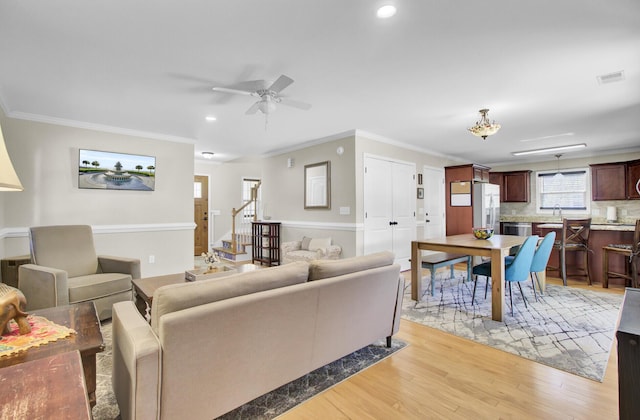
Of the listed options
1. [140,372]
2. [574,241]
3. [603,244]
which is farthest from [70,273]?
[603,244]

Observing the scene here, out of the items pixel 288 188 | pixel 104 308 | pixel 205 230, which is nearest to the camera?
pixel 104 308

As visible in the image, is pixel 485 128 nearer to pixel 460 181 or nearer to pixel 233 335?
pixel 460 181

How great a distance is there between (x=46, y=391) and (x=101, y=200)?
427 centimetres

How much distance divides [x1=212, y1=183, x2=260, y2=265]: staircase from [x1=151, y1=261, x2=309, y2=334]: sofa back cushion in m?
5.12

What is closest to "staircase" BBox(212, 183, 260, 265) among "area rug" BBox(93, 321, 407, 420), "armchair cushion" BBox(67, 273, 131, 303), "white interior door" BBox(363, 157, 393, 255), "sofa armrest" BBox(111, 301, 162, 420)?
"white interior door" BBox(363, 157, 393, 255)

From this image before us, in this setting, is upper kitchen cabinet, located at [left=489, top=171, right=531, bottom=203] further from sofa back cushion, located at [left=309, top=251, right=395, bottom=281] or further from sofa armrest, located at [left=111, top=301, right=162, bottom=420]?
sofa armrest, located at [left=111, top=301, right=162, bottom=420]

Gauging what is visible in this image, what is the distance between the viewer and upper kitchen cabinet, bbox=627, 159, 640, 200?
5477mm

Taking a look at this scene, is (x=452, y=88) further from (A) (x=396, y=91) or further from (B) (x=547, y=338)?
(B) (x=547, y=338)

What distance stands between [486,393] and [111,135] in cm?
520

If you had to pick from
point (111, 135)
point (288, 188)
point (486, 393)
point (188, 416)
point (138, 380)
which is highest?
point (111, 135)

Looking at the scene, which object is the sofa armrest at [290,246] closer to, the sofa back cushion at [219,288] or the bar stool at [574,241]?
the sofa back cushion at [219,288]

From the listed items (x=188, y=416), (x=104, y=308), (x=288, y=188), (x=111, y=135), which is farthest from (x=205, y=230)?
(x=188, y=416)

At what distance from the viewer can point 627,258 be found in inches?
170

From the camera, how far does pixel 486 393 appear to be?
187 cm
